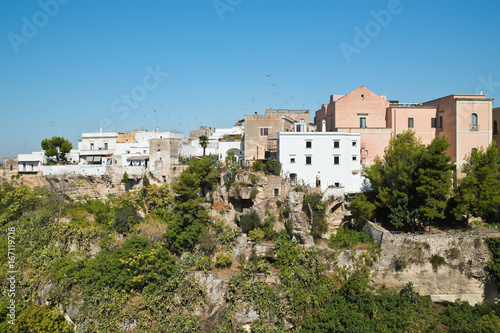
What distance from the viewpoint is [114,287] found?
2164 centimetres

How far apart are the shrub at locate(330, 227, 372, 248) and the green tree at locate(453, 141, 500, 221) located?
613 centimetres

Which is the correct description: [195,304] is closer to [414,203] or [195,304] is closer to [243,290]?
[243,290]

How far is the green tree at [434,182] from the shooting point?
A: 2330 cm

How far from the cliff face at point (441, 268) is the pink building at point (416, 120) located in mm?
9587

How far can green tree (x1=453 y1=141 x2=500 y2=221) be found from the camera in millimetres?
23266

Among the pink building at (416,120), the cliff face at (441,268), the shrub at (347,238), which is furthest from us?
the pink building at (416,120)

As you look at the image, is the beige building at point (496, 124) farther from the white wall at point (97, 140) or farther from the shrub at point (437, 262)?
the white wall at point (97, 140)

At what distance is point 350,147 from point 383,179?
4357 millimetres

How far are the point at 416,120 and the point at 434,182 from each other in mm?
10406

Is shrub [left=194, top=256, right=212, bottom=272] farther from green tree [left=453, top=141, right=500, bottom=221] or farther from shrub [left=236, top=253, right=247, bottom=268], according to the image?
green tree [left=453, top=141, right=500, bottom=221]

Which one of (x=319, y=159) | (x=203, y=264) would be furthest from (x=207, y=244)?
(x=319, y=159)

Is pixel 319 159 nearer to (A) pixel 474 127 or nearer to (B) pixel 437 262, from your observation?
(B) pixel 437 262

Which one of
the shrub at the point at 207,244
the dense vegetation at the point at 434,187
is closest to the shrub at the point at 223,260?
the shrub at the point at 207,244

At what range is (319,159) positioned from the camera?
29297 millimetres
